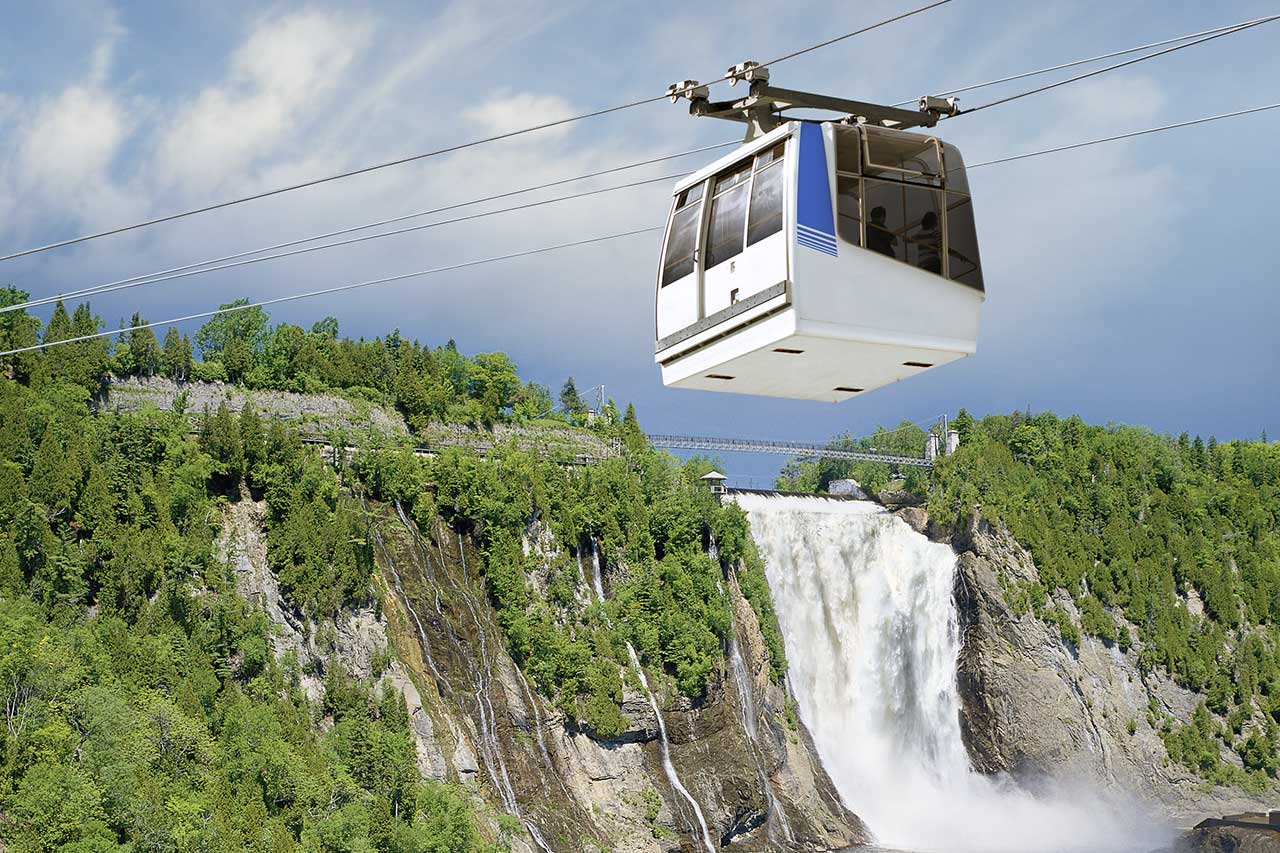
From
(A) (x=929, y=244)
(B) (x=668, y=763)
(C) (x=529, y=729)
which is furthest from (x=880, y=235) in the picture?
(B) (x=668, y=763)

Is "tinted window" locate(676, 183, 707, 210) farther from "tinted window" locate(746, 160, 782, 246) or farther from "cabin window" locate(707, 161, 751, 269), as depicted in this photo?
"tinted window" locate(746, 160, 782, 246)

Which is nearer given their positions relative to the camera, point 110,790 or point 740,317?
point 740,317

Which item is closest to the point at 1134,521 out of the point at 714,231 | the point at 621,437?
the point at 621,437

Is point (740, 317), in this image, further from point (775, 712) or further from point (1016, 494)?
point (1016, 494)

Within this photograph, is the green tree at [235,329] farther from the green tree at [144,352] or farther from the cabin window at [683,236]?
the cabin window at [683,236]

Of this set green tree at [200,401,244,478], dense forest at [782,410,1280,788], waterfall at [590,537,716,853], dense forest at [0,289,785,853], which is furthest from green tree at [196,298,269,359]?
dense forest at [782,410,1280,788]

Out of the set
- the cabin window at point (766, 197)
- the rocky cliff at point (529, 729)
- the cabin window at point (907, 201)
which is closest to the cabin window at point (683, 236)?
the cabin window at point (766, 197)
